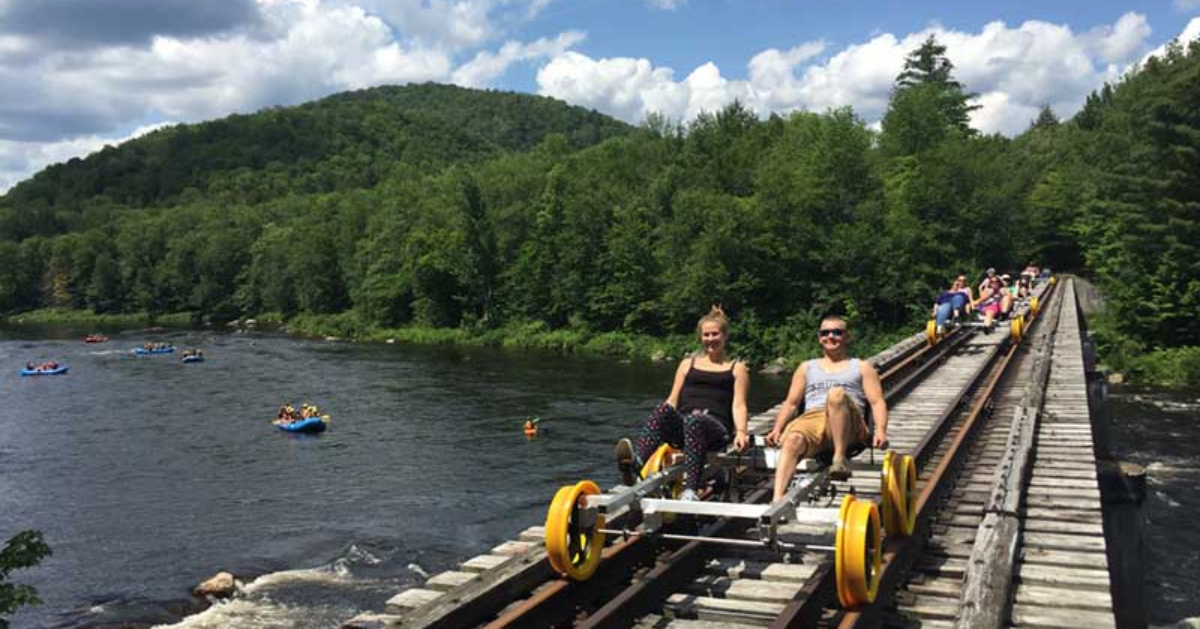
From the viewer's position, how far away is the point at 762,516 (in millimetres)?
5426

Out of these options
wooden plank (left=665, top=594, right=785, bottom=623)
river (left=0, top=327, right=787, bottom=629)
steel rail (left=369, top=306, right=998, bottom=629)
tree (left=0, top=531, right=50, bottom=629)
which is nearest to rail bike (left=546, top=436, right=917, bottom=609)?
steel rail (left=369, top=306, right=998, bottom=629)

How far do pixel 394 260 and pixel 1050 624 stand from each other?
71.0m

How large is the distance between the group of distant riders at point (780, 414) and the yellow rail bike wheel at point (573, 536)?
872 millimetres

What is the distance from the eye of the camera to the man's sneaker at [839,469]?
21.0 ft

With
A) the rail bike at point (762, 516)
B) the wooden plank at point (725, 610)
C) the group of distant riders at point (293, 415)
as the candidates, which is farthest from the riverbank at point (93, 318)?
the wooden plank at point (725, 610)

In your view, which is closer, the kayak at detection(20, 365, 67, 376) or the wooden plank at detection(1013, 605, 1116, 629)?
the wooden plank at detection(1013, 605, 1116, 629)

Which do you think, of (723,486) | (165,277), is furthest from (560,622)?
(165,277)

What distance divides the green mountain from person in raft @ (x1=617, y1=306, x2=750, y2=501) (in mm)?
142460

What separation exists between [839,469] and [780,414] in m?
0.81

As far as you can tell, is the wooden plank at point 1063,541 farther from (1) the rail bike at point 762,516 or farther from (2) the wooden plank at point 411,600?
(2) the wooden plank at point 411,600

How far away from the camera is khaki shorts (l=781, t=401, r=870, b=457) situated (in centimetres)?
645

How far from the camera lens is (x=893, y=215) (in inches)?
1971

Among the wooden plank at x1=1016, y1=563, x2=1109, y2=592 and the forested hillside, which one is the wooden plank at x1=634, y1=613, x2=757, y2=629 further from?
the forested hillside

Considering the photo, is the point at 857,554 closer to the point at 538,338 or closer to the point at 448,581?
the point at 448,581
